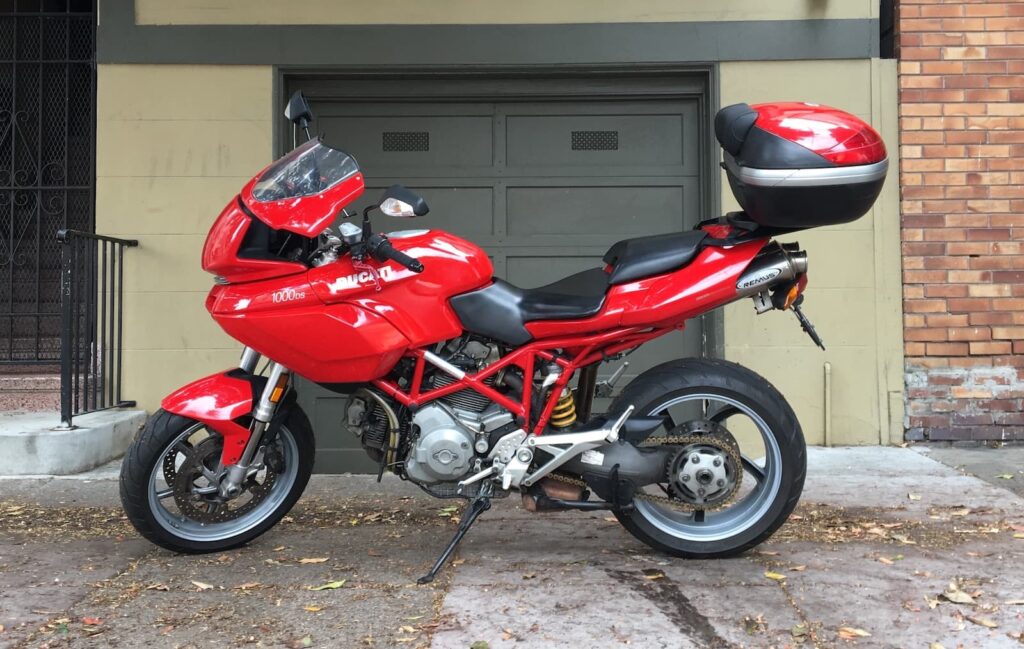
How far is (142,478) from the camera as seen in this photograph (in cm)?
347

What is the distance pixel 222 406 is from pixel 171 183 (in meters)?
2.68

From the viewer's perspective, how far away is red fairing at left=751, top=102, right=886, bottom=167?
3213 mm

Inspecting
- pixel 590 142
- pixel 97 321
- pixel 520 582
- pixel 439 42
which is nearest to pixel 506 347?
pixel 520 582

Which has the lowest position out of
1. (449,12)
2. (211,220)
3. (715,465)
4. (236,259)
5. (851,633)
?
(851,633)

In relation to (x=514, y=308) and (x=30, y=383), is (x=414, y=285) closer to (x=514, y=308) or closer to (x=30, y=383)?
(x=514, y=308)

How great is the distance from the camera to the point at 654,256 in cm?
341

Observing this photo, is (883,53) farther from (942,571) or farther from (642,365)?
(942,571)

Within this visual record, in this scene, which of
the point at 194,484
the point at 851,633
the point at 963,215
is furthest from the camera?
the point at 963,215

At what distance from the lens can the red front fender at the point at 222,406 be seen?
3488mm

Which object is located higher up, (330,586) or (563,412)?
(563,412)

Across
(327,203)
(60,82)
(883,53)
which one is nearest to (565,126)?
(883,53)

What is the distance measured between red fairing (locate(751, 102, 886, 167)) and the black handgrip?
136cm

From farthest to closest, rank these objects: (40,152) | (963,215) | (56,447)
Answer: (40,152), (963,215), (56,447)

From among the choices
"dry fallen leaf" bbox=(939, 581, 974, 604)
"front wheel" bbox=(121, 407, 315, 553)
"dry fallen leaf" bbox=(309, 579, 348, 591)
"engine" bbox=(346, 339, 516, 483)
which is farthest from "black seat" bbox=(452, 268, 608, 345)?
A: "dry fallen leaf" bbox=(939, 581, 974, 604)
